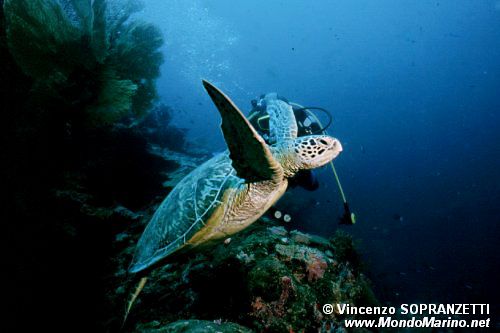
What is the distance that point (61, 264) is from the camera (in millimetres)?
2584

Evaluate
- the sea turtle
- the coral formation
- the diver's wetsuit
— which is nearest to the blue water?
the diver's wetsuit

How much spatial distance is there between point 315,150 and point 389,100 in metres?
81.9

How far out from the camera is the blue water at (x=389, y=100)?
12711 mm

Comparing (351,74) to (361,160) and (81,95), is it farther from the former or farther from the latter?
(81,95)

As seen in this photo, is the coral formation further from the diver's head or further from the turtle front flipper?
the diver's head

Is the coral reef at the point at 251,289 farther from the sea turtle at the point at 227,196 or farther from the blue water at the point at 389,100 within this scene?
the blue water at the point at 389,100

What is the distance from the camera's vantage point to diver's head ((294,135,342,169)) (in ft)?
6.03

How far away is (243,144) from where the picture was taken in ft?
4.55

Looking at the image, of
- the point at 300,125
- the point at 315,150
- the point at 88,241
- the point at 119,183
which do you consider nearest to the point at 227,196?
the point at 315,150

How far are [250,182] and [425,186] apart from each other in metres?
24.4

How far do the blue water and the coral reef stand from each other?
5466 millimetres

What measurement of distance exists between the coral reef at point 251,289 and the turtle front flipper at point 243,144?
951 millimetres

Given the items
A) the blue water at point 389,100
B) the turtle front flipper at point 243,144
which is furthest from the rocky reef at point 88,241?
the blue water at point 389,100

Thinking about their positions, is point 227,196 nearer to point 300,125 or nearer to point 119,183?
point 300,125
